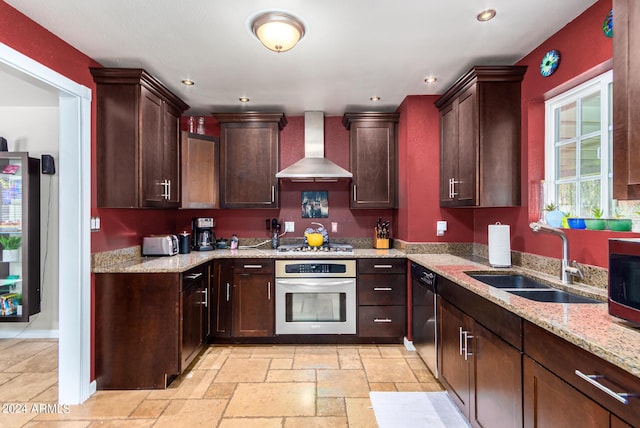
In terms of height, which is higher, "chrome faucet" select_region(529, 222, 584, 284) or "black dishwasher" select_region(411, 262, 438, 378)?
"chrome faucet" select_region(529, 222, 584, 284)

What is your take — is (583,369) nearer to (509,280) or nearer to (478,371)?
(478,371)

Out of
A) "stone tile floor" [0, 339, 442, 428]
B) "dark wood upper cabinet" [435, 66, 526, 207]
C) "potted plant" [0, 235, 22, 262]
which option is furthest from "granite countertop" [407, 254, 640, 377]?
"potted plant" [0, 235, 22, 262]

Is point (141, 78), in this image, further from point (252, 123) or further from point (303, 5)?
point (303, 5)

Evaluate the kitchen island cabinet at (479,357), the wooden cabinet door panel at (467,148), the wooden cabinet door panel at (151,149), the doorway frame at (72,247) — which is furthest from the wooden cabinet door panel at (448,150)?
the doorway frame at (72,247)

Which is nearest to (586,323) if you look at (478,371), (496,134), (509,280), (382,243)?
(478,371)

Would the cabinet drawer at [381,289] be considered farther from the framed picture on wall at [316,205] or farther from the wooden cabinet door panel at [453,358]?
the framed picture on wall at [316,205]

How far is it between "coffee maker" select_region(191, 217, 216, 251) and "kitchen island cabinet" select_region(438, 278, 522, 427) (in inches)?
98.6

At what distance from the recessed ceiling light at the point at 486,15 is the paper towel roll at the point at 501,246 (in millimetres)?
1431

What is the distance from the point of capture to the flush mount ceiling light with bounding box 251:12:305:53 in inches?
74.4

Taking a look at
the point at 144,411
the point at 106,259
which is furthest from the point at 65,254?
the point at 144,411

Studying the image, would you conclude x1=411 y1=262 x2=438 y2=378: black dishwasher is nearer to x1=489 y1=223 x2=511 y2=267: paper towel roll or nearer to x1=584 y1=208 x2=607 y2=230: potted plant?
x1=489 y1=223 x2=511 y2=267: paper towel roll

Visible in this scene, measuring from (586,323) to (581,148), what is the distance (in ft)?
4.60

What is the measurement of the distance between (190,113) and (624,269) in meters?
4.07

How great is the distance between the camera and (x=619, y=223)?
1.67 metres
